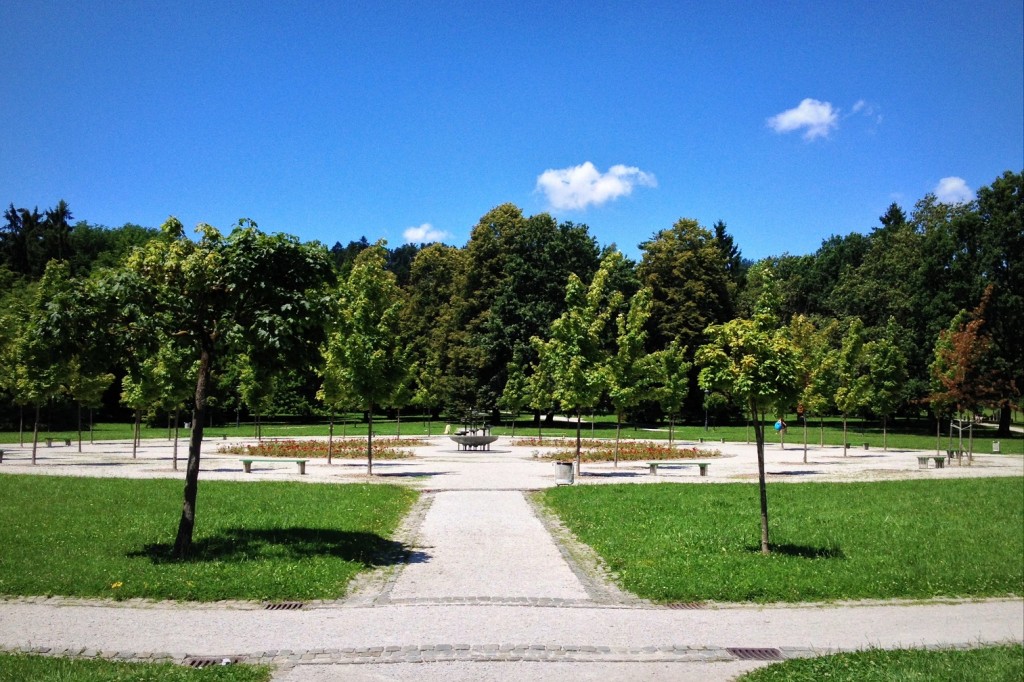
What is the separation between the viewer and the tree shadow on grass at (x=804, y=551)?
1226 cm

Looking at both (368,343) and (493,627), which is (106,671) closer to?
(493,627)

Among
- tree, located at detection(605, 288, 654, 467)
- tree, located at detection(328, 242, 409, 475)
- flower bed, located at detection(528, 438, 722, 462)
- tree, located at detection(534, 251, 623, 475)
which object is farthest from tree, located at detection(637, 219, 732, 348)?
tree, located at detection(328, 242, 409, 475)

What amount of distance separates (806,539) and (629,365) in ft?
52.9

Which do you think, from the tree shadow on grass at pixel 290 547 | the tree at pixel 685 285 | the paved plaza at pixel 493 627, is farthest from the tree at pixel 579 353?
the tree at pixel 685 285

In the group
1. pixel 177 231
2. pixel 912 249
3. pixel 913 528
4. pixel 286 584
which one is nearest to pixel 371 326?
pixel 177 231

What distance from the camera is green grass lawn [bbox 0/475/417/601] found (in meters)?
9.82

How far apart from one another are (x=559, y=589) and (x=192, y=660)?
4.97 m

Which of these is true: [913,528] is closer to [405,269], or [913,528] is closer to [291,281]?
[291,281]

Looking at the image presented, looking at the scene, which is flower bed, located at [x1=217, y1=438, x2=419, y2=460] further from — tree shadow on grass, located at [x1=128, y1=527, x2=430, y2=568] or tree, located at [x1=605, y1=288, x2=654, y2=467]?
tree shadow on grass, located at [x1=128, y1=527, x2=430, y2=568]

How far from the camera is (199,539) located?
12758 millimetres

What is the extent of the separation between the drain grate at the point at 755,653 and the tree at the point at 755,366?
177 inches

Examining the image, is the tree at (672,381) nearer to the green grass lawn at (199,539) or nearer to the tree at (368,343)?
the tree at (368,343)

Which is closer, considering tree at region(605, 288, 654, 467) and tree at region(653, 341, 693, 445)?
tree at region(605, 288, 654, 467)

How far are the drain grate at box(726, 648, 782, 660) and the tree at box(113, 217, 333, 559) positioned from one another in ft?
25.2
